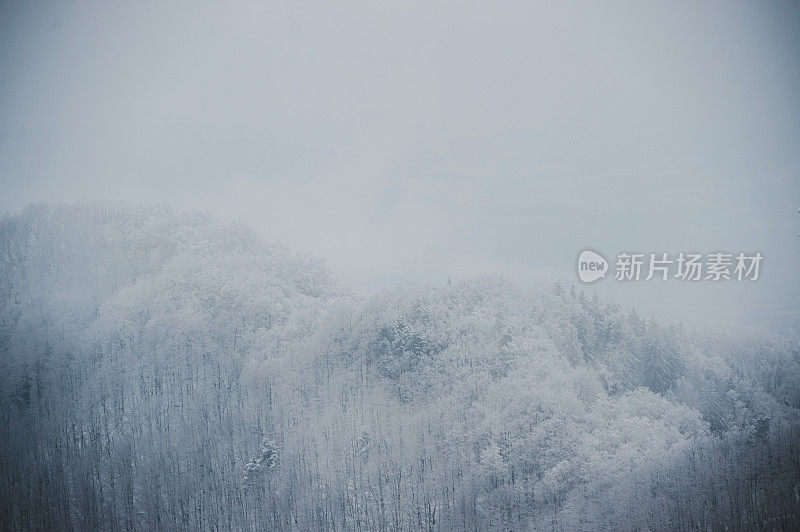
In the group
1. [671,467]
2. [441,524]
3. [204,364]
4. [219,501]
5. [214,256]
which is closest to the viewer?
[671,467]

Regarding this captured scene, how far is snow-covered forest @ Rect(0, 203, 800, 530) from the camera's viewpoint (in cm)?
8331

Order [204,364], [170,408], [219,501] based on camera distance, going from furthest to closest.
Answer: [204,364], [170,408], [219,501]

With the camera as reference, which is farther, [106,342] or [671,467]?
[106,342]

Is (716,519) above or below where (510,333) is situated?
below

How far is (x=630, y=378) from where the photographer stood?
10450 cm

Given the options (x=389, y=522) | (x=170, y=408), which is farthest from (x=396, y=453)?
(x=170, y=408)

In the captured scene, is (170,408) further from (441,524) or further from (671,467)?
(671,467)

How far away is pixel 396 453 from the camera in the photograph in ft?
334

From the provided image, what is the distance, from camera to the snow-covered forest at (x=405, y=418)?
273 ft

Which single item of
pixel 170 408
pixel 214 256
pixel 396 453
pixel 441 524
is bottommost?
pixel 441 524

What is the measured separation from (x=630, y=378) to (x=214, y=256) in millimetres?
153391

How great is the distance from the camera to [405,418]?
106688 millimetres

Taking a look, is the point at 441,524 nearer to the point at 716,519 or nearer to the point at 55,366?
the point at 716,519

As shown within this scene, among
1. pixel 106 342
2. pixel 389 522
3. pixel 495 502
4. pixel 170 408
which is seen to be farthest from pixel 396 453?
pixel 106 342
